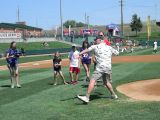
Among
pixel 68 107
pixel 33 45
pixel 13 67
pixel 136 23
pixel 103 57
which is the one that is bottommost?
pixel 68 107

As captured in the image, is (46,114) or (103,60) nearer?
(46,114)

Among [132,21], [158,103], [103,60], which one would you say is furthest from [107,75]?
[132,21]

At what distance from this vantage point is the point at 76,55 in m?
17.1

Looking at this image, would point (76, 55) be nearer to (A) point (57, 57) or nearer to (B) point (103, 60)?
(A) point (57, 57)

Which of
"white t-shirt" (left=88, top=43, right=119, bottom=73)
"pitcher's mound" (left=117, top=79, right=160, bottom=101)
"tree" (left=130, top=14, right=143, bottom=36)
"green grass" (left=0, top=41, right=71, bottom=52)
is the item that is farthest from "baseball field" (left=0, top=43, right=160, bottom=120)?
"tree" (left=130, top=14, right=143, bottom=36)

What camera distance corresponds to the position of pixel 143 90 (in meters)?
14.4

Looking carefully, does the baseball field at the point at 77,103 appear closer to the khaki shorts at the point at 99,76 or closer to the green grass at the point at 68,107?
the green grass at the point at 68,107

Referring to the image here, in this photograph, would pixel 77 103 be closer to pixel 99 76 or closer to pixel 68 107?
pixel 68 107

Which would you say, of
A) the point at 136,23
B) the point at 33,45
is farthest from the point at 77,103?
the point at 136,23

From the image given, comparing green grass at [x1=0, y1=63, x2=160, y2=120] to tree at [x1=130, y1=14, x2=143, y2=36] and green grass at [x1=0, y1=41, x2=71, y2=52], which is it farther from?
tree at [x1=130, y1=14, x2=143, y2=36]

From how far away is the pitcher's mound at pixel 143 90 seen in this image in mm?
12807

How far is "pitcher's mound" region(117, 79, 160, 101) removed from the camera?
42.0 feet

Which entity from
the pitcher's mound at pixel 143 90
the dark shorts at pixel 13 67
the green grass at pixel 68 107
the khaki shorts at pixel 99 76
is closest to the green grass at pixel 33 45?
the dark shorts at pixel 13 67

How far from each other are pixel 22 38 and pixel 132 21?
54055mm
